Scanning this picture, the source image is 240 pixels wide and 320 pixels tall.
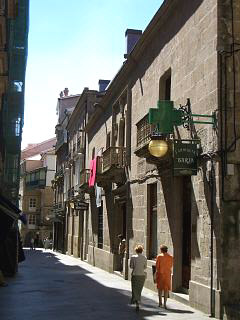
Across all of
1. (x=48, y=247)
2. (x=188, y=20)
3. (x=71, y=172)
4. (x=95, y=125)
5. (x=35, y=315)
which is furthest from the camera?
(x=48, y=247)

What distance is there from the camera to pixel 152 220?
16734mm

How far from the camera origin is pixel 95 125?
A: 2992 cm

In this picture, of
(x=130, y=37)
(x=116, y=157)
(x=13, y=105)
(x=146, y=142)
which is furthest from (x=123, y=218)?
(x=130, y=37)

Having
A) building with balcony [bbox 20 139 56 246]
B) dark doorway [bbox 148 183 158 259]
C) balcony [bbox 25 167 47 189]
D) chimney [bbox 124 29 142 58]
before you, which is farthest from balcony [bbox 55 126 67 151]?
dark doorway [bbox 148 183 158 259]

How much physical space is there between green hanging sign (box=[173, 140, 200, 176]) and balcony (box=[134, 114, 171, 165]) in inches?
57.4

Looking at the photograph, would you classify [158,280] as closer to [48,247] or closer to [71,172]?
[71,172]

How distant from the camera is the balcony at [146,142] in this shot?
47.8 ft

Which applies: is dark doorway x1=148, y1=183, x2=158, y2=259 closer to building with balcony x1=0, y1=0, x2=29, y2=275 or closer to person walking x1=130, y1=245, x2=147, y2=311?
building with balcony x1=0, y1=0, x2=29, y2=275

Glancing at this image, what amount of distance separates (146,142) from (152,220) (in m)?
2.96

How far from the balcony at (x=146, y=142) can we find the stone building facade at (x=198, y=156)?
33 mm

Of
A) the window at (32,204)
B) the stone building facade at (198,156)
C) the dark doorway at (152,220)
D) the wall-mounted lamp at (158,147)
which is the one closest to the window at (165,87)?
the stone building facade at (198,156)

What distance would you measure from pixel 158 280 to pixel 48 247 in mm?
44405

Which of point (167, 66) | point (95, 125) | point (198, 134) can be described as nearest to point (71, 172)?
point (95, 125)

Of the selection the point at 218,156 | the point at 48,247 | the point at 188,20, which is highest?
the point at 188,20
